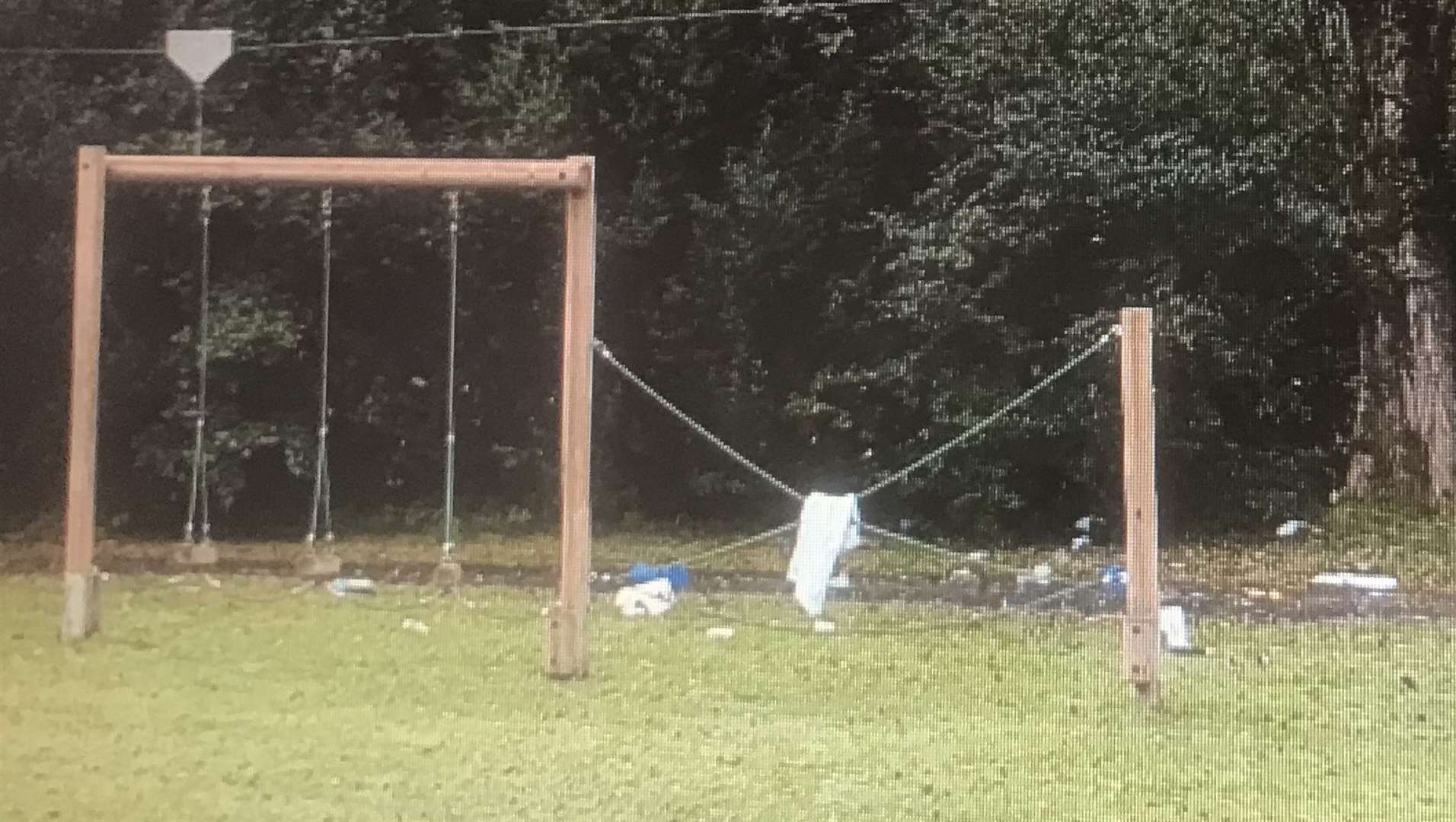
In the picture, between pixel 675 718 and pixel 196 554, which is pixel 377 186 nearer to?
pixel 196 554

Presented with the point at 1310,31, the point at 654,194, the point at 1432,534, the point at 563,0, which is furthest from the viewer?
the point at 654,194

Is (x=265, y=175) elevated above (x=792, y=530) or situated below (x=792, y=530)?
above

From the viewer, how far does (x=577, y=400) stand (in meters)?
1.66

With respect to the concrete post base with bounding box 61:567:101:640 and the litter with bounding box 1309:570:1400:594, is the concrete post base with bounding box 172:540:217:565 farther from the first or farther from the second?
the litter with bounding box 1309:570:1400:594

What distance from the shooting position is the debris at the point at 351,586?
1.69 meters

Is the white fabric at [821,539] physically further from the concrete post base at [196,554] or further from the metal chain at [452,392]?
the concrete post base at [196,554]

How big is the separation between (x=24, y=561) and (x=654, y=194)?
2.80 feet

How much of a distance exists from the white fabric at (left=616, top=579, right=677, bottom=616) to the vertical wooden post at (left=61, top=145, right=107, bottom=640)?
65 centimetres

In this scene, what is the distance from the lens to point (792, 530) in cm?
201

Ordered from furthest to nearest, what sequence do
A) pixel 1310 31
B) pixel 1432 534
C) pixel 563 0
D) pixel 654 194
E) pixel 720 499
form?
pixel 720 499, pixel 654 194, pixel 563 0, pixel 1432 534, pixel 1310 31

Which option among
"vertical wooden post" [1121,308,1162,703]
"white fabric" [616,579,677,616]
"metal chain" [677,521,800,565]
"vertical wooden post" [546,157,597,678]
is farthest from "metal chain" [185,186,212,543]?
"vertical wooden post" [1121,308,1162,703]

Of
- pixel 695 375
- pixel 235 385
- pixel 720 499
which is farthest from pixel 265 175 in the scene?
pixel 720 499

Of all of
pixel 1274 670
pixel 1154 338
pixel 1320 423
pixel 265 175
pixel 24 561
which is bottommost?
pixel 1274 670

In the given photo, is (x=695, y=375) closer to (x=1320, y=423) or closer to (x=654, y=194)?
(x=654, y=194)
